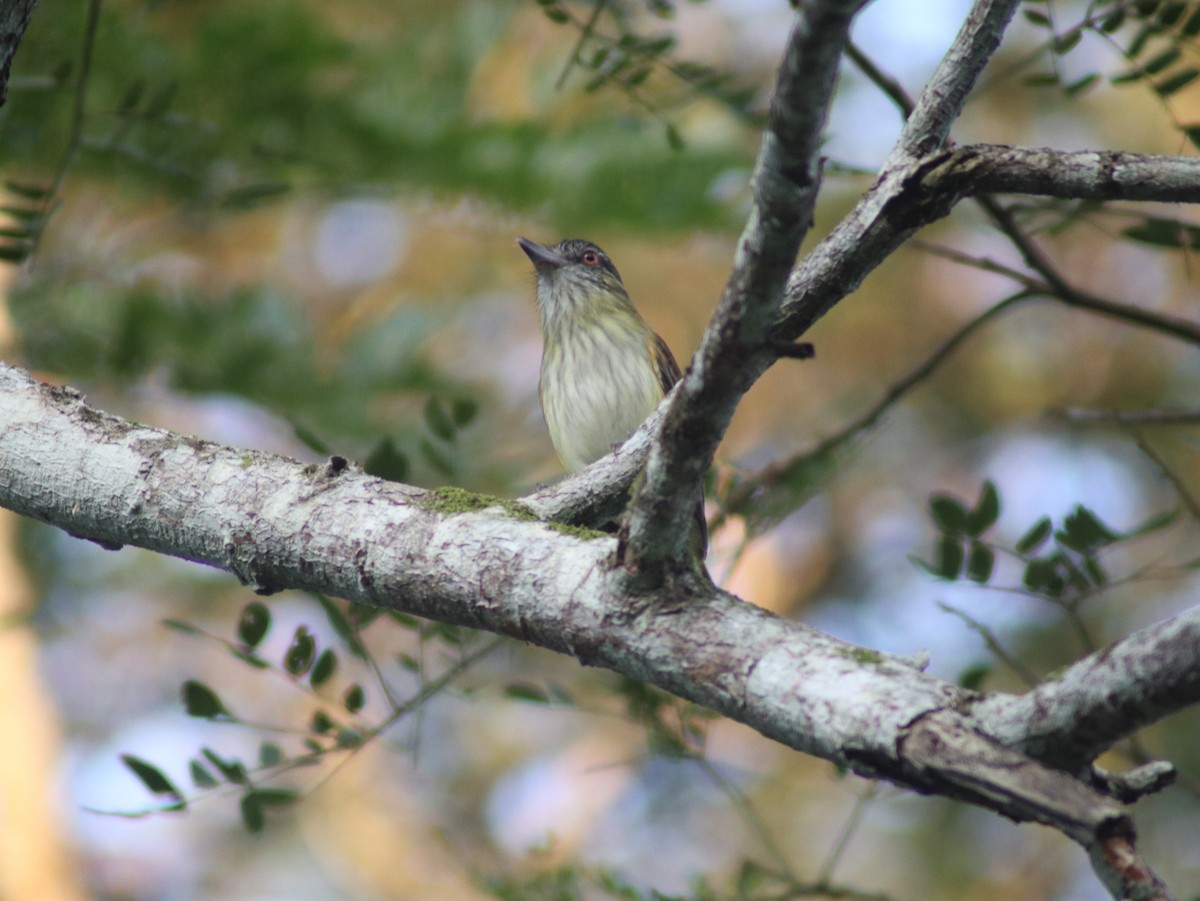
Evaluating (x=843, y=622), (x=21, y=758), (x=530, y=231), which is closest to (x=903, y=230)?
(x=530, y=231)

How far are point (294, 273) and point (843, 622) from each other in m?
5.03

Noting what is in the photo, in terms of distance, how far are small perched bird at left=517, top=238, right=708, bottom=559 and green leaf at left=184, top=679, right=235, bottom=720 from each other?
88.9 inches

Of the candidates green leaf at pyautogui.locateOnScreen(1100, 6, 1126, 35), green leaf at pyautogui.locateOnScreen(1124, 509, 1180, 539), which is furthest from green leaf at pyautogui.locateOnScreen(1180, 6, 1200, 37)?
green leaf at pyautogui.locateOnScreen(1124, 509, 1180, 539)

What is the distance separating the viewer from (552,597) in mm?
2002

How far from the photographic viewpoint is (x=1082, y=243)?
32.5 feet

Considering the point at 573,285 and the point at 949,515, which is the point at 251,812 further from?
the point at 573,285

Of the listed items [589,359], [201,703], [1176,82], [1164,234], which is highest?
[1176,82]

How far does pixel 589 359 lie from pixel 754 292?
3.94 meters

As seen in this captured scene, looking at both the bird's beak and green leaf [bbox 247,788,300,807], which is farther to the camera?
the bird's beak

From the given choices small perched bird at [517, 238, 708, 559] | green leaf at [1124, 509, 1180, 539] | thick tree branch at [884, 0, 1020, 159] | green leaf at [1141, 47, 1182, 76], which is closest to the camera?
thick tree branch at [884, 0, 1020, 159]

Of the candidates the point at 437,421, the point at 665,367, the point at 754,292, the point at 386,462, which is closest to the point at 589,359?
the point at 665,367

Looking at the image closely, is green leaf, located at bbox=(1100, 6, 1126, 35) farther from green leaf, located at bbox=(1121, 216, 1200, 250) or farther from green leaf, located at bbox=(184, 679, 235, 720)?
green leaf, located at bbox=(184, 679, 235, 720)

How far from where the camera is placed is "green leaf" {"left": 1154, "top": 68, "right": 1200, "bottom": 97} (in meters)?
3.14

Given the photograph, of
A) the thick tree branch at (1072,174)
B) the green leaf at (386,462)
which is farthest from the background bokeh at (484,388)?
the thick tree branch at (1072,174)
